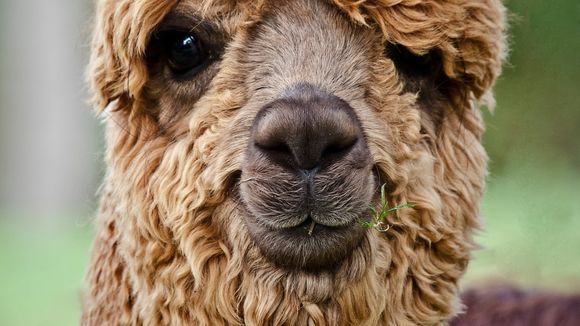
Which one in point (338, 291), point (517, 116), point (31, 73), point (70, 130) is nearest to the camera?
point (338, 291)

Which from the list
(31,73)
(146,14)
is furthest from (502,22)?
(31,73)

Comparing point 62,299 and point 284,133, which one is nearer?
point 284,133

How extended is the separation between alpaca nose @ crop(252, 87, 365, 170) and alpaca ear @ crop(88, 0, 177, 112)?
0.66 meters

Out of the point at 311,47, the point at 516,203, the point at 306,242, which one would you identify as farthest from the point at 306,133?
the point at 516,203

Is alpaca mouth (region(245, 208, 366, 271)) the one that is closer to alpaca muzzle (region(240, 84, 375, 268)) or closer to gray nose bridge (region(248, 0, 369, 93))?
alpaca muzzle (region(240, 84, 375, 268))

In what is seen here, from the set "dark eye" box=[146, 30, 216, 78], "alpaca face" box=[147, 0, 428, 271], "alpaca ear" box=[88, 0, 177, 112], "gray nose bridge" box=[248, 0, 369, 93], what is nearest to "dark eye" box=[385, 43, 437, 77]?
"alpaca face" box=[147, 0, 428, 271]

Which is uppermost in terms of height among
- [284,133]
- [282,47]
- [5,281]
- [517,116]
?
[282,47]

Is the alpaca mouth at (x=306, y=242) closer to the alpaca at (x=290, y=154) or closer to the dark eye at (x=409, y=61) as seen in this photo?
the alpaca at (x=290, y=154)

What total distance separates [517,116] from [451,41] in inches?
179

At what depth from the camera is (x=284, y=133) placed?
3314 mm

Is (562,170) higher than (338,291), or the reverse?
(338,291)

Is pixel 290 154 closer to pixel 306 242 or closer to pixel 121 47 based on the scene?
pixel 306 242

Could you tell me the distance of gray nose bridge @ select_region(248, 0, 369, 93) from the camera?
3664 millimetres

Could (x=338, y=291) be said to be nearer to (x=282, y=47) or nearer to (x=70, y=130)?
(x=282, y=47)
